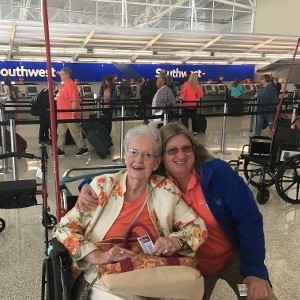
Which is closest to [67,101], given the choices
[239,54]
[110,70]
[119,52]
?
[119,52]

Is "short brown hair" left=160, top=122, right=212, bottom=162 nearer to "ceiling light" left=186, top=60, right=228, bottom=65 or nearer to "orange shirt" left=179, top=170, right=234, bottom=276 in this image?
"orange shirt" left=179, top=170, right=234, bottom=276

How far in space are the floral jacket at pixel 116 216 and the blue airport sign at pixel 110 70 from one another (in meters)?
13.4

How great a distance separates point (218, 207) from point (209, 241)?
189 millimetres

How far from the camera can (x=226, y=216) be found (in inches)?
64.8

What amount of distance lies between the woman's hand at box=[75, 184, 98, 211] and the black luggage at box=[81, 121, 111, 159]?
4.83m

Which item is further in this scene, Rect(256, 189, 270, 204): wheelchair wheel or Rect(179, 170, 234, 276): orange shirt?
Rect(256, 189, 270, 204): wheelchair wheel

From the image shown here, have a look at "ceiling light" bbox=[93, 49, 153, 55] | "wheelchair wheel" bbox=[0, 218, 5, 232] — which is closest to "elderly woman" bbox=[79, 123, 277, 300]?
"wheelchair wheel" bbox=[0, 218, 5, 232]

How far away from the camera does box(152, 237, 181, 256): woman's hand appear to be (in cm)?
145

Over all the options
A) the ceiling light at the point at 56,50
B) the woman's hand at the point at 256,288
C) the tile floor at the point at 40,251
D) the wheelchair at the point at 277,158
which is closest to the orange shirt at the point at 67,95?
the tile floor at the point at 40,251

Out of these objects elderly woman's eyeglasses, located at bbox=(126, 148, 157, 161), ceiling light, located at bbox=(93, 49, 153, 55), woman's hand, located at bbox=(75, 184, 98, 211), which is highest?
ceiling light, located at bbox=(93, 49, 153, 55)

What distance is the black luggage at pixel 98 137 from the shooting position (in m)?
6.46

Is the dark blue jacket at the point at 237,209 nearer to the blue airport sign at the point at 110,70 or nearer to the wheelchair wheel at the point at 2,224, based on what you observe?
Result: the wheelchair wheel at the point at 2,224

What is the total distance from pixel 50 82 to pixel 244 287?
4.06ft

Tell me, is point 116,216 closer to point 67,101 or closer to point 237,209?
point 237,209
